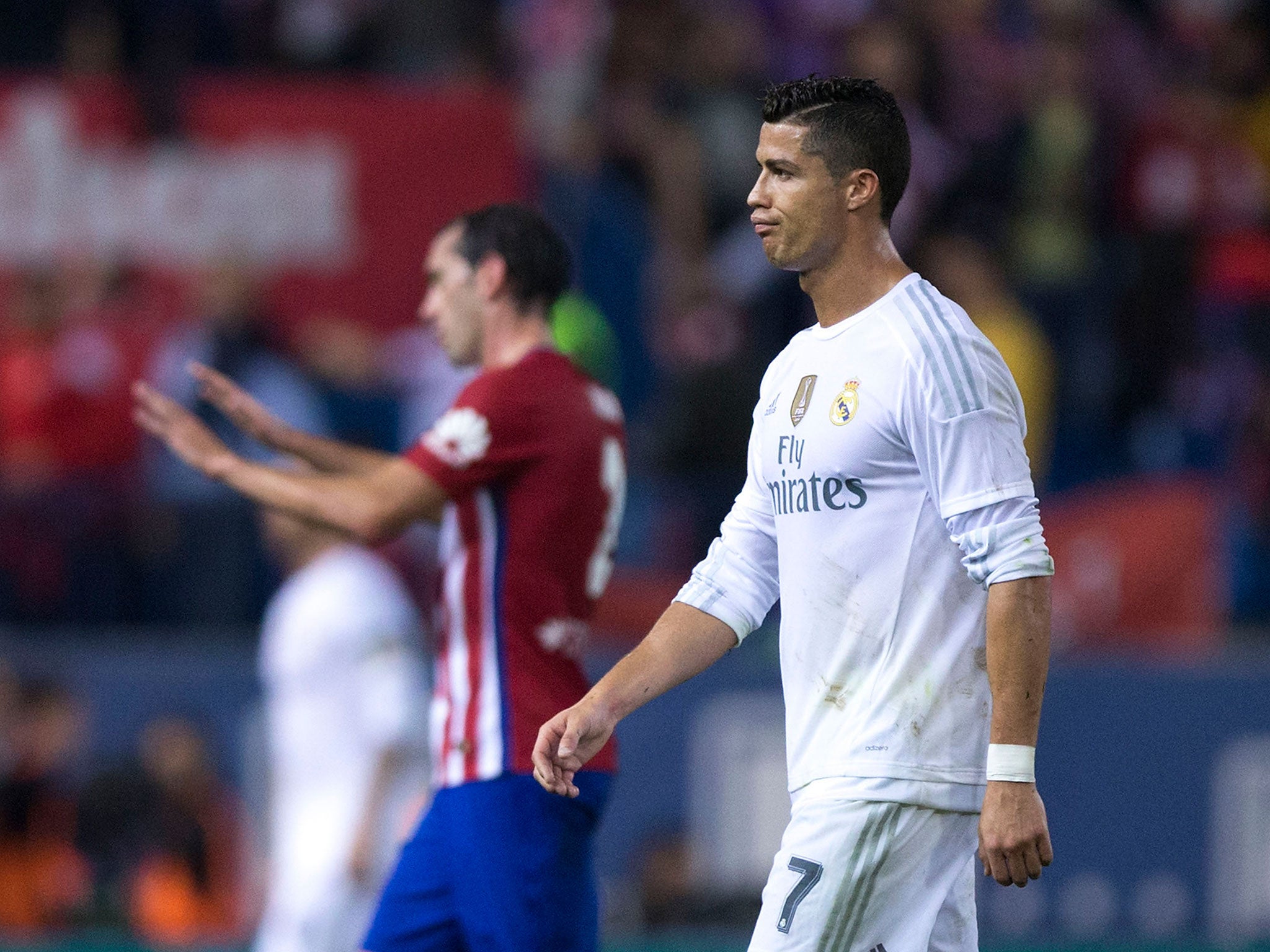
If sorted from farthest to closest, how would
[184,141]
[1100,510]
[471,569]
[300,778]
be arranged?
1. [184,141]
2. [1100,510]
3. [300,778]
4. [471,569]

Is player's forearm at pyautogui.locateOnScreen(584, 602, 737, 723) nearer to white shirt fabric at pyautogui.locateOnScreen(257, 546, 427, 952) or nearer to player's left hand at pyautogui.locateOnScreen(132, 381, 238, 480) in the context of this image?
player's left hand at pyautogui.locateOnScreen(132, 381, 238, 480)

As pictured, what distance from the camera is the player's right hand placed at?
394 centimetres

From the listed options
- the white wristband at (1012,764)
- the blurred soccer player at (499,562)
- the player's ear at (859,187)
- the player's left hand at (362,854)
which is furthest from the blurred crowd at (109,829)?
the white wristband at (1012,764)

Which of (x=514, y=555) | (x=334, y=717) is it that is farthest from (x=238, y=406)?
(x=334, y=717)

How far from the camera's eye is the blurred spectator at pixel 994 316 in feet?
35.4

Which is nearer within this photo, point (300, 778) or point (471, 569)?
point (471, 569)

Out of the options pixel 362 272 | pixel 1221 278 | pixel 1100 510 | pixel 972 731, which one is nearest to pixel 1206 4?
pixel 1221 278

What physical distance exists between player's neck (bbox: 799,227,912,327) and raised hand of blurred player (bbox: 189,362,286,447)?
78.7 inches

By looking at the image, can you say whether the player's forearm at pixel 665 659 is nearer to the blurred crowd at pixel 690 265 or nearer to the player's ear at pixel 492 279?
the player's ear at pixel 492 279

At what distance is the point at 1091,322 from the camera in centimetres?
1209

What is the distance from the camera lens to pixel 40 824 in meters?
9.77

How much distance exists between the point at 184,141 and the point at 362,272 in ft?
4.12

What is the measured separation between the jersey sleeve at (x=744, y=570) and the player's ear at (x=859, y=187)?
21.0 inches

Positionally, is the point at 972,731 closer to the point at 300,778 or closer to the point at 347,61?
the point at 300,778
